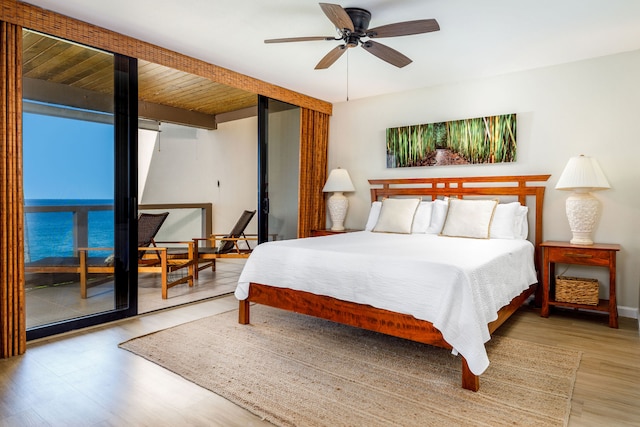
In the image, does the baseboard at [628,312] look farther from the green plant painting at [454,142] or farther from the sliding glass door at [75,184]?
the sliding glass door at [75,184]

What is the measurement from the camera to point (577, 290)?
3.50m

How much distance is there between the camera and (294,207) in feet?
17.2

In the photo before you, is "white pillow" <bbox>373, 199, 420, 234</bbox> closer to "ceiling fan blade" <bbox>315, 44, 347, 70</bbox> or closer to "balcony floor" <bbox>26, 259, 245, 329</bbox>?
"ceiling fan blade" <bbox>315, 44, 347, 70</bbox>

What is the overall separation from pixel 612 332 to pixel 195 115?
661 centimetres

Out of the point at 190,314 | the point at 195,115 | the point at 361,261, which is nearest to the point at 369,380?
the point at 361,261

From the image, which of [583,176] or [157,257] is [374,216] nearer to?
[583,176]

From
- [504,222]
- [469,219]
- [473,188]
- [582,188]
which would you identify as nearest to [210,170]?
[473,188]

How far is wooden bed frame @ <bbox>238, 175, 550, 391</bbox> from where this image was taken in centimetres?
237

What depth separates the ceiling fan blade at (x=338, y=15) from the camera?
235 centimetres

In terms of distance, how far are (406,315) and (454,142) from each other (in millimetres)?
2817

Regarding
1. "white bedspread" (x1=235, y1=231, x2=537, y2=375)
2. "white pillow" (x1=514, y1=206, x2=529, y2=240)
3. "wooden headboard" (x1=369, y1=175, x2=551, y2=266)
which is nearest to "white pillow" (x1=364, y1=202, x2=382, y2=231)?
"wooden headboard" (x1=369, y1=175, x2=551, y2=266)

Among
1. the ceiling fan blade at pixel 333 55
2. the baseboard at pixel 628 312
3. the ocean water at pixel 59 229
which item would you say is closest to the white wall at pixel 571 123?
the baseboard at pixel 628 312

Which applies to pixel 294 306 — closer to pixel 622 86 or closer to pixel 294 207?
pixel 294 207

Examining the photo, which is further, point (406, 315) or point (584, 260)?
point (584, 260)
